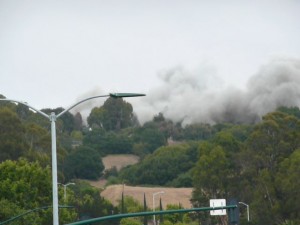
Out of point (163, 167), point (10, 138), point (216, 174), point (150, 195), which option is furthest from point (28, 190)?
point (163, 167)

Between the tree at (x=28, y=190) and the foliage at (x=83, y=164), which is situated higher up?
the foliage at (x=83, y=164)

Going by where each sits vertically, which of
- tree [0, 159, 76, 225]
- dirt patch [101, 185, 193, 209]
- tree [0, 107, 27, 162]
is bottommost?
tree [0, 159, 76, 225]

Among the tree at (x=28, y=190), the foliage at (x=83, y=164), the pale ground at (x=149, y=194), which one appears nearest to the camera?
the tree at (x=28, y=190)

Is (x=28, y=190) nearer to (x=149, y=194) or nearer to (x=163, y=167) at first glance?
(x=149, y=194)

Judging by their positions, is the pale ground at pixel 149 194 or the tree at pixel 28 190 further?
the pale ground at pixel 149 194

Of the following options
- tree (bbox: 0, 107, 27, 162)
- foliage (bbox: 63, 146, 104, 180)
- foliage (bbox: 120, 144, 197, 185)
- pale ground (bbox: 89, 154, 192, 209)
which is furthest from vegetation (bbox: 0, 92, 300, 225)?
foliage (bbox: 120, 144, 197, 185)

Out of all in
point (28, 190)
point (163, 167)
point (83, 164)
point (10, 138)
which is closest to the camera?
point (28, 190)

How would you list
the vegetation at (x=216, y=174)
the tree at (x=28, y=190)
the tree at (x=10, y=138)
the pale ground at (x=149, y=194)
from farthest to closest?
1. the pale ground at (x=149, y=194)
2. the tree at (x=10, y=138)
3. the vegetation at (x=216, y=174)
4. the tree at (x=28, y=190)

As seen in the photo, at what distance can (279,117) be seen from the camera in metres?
101

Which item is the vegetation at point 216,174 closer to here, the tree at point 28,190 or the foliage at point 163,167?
the tree at point 28,190

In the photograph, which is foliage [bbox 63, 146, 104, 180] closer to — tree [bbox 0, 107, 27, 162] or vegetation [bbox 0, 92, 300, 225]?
vegetation [bbox 0, 92, 300, 225]

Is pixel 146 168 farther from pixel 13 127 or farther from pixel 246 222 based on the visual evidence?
pixel 246 222

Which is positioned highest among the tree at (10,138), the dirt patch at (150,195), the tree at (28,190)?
the tree at (10,138)

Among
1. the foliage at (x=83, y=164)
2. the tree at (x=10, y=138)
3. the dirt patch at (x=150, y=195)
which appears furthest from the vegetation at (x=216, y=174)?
the foliage at (x=83, y=164)
